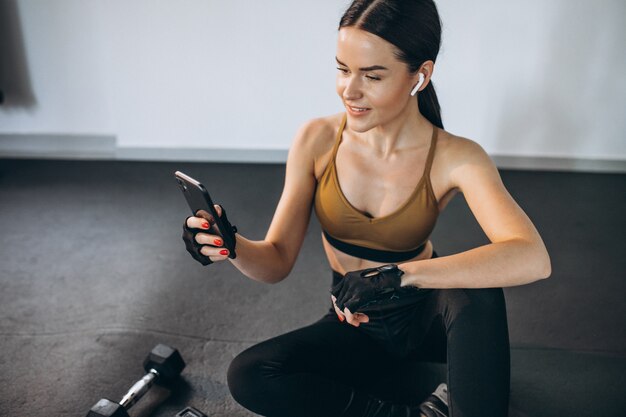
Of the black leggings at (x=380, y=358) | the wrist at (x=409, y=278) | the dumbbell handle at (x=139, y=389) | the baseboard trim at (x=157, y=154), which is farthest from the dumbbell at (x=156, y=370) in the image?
the baseboard trim at (x=157, y=154)

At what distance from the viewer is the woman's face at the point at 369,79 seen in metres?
1.08

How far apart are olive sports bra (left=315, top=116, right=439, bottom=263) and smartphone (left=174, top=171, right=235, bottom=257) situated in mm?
255

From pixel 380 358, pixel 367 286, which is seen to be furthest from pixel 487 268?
pixel 380 358

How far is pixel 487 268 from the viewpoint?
1098 millimetres

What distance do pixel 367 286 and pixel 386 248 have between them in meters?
0.21

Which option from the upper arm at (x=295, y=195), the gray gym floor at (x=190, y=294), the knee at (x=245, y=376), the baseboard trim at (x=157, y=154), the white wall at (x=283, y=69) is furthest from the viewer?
the baseboard trim at (x=157, y=154)

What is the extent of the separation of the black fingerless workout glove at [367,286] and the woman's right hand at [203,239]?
23 centimetres

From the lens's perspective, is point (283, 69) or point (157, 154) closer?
point (283, 69)

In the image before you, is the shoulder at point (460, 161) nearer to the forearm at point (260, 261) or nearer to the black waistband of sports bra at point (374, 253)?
the black waistband of sports bra at point (374, 253)

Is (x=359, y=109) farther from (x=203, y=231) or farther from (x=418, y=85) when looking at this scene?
(x=203, y=231)

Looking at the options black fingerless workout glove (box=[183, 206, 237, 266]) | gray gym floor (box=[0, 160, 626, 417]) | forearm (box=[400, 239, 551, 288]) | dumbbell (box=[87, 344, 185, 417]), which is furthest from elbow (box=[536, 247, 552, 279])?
dumbbell (box=[87, 344, 185, 417])

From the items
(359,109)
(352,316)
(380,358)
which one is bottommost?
(380,358)

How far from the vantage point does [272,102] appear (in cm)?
266

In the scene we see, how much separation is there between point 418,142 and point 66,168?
1968mm
